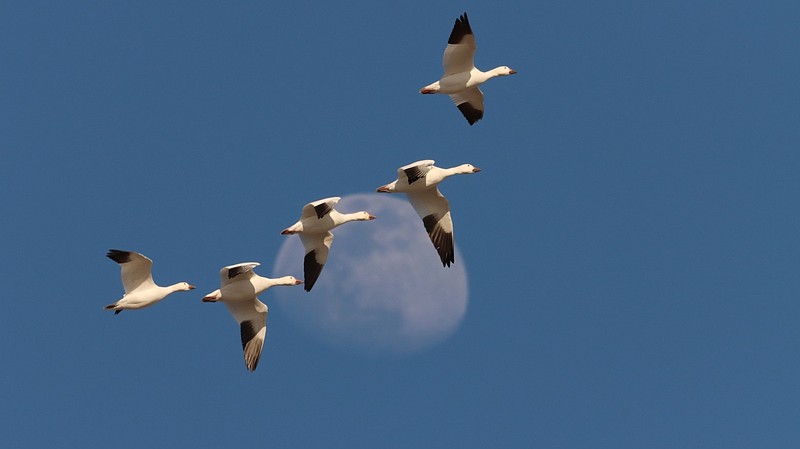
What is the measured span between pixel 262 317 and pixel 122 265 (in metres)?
3.72

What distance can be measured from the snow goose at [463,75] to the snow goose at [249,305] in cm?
572

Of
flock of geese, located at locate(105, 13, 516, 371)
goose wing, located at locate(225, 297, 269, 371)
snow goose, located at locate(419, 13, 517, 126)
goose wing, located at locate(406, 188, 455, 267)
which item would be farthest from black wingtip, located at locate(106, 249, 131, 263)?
snow goose, located at locate(419, 13, 517, 126)

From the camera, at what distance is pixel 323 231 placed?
33.9 m

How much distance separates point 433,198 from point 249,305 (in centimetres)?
486

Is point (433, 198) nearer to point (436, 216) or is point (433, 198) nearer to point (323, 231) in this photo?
point (436, 216)

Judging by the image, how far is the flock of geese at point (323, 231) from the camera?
32625mm

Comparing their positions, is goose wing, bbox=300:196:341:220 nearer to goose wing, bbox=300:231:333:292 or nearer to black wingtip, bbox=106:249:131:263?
goose wing, bbox=300:231:333:292

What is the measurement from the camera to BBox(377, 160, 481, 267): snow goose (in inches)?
1315

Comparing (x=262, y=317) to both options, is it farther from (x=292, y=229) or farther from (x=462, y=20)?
(x=462, y=20)

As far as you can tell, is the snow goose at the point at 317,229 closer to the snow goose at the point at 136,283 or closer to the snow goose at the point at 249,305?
the snow goose at the point at 249,305

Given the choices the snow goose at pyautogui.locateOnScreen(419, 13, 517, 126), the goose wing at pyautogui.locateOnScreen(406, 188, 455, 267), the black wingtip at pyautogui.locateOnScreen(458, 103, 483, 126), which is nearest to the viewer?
the snow goose at pyautogui.locateOnScreen(419, 13, 517, 126)

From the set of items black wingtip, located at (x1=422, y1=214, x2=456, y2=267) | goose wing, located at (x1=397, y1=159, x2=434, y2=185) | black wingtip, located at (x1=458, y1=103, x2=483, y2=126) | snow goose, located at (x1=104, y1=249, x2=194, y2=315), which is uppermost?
black wingtip, located at (x1=458, y1=103, x2=483, y2=126)

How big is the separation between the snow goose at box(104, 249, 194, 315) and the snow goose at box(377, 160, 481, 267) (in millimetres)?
5333

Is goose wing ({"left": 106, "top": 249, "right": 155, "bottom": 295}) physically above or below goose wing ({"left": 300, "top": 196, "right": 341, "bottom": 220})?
below
